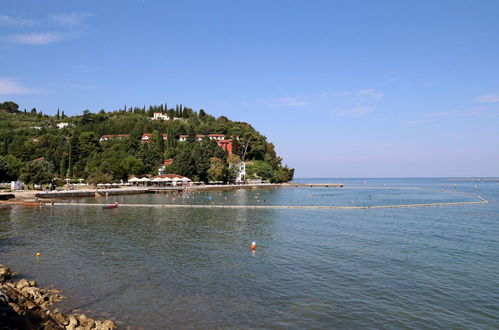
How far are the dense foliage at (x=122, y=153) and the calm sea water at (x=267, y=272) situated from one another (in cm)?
5904

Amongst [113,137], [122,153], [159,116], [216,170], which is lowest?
[216,170]

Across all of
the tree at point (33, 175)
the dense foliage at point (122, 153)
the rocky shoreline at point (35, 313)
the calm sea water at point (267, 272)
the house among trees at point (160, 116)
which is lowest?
the calm sea water at point (267, 272)

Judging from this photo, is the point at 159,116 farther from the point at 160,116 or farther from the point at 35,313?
the point at 35,313

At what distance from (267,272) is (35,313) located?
10449 millimetres

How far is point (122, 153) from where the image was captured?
11256 centimetres

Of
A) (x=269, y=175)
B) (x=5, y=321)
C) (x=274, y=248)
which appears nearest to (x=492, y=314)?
(x=274, y=248)

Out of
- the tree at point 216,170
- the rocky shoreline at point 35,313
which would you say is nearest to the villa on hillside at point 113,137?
the tree at point 216,170

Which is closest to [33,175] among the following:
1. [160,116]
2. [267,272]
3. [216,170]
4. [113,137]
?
[216,170]

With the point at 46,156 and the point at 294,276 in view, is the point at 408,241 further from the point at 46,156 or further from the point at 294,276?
the point at 46,156

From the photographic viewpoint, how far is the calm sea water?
485 inches

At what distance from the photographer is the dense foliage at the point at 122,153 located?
3679 inches

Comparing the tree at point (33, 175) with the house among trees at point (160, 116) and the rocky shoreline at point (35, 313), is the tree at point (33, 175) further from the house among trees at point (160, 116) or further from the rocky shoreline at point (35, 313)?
the house among trees at point (160, 116)

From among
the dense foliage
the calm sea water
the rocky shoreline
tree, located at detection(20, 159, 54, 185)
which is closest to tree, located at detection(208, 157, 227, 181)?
the dense foliage

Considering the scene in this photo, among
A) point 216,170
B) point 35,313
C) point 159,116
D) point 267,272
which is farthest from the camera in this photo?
point 159,116
